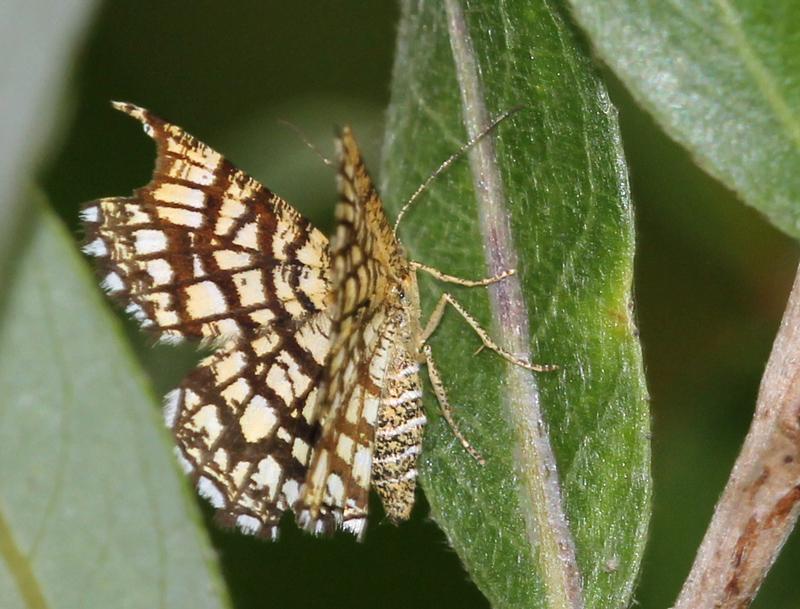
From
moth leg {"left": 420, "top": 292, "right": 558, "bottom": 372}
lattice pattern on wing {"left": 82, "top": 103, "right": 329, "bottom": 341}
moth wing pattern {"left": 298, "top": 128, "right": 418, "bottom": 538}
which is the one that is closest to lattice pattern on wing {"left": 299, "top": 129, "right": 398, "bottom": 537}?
moth wing pattern {"left": 298, "top": 128, "right": 418, "bottom": 538}

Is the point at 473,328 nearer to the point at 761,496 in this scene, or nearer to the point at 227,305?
the point at 227,305

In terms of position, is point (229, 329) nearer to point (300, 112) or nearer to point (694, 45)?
point (300, 112)

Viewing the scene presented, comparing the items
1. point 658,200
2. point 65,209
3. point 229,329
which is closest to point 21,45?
point 229,329

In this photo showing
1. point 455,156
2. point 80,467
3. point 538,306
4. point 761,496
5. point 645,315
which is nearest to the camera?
point 761,496

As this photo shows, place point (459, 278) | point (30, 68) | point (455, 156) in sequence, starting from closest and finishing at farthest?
1. point (30, 68)
2. point (455, 156)
3. point (459, 278)

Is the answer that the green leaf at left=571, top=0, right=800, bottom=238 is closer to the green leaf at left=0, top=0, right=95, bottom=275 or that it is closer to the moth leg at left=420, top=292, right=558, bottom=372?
the moth leg at left=420, top=292, right=558, bottom=372

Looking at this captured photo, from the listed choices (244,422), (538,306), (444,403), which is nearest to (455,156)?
(538,306)
